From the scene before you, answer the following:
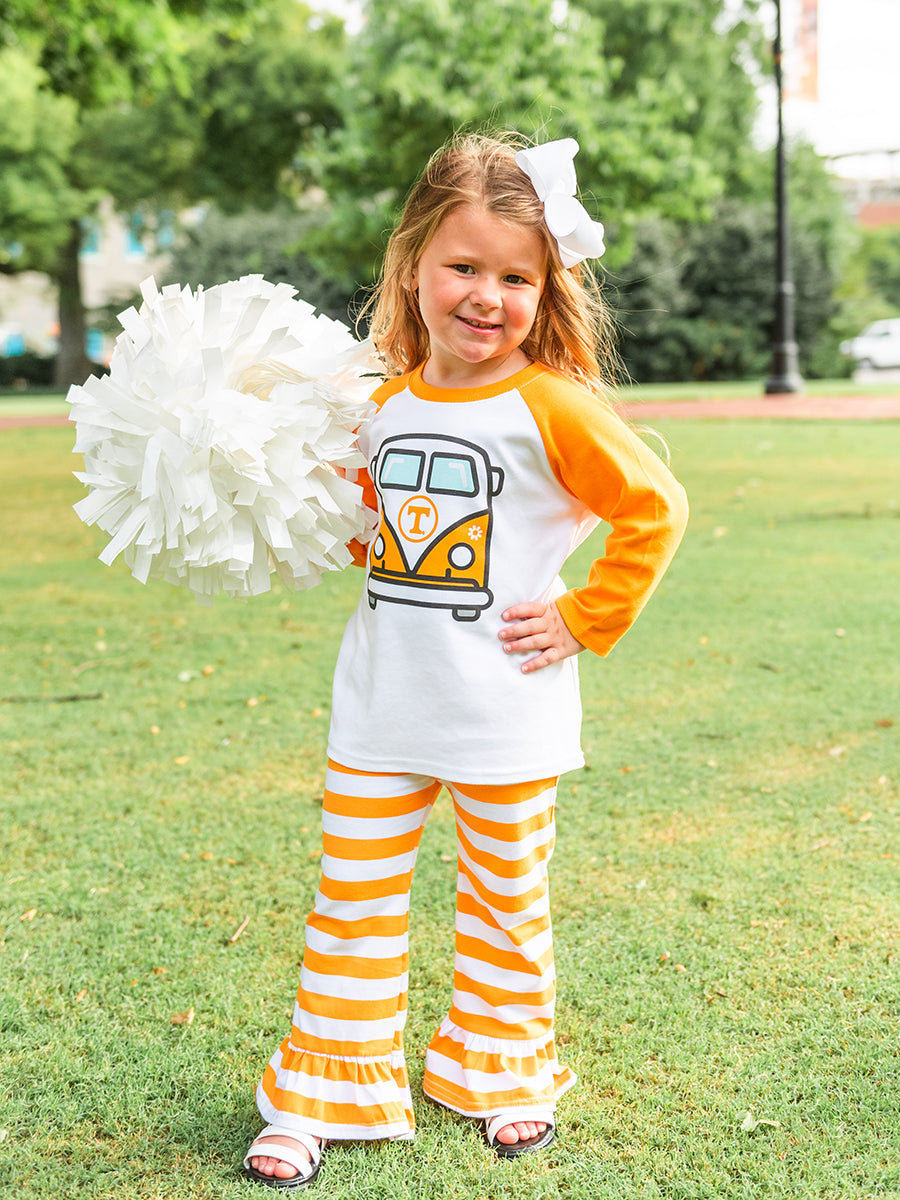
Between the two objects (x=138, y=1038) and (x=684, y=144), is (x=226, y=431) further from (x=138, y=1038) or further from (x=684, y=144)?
(x=684, y=144)

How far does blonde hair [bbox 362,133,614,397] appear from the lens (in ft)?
6.91

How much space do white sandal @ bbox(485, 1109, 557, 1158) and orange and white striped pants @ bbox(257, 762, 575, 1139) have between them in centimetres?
2

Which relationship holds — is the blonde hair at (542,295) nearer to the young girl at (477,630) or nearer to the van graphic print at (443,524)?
the young girl at (477,630)

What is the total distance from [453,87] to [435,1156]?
2413 centimetres

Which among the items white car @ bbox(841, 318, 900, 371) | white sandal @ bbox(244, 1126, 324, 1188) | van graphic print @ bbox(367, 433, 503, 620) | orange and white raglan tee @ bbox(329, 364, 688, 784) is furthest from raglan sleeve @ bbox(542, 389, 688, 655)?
white car @ bbox(841, 318, 900, 371)

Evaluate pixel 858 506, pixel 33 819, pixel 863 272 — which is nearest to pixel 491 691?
pixel 33 819

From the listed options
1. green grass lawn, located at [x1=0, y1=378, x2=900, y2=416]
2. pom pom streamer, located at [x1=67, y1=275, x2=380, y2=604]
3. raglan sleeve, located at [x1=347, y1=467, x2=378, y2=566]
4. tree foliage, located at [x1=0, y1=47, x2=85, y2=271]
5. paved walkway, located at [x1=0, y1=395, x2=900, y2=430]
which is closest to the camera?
pom pom streamer, located at [x1=67, y1=275, x2=380, y2=604]

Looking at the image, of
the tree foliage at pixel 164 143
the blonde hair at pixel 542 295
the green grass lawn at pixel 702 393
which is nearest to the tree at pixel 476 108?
the green grass lawn at pixel 702 393

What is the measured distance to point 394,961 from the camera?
7.30 ft

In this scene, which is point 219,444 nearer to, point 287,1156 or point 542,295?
point 542,295

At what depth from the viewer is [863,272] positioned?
123ft

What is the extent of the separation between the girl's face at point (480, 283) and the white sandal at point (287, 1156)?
1.40 m

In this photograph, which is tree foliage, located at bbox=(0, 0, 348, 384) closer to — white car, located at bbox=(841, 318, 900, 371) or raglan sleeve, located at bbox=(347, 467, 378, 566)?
white car, located at bbox=(841, 318, 900, 371)

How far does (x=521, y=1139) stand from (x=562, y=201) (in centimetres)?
166
